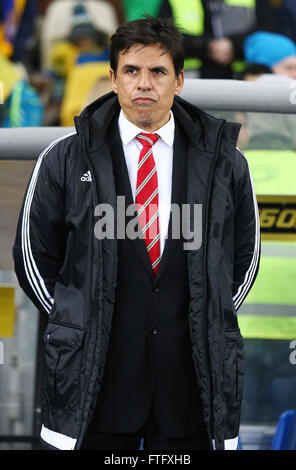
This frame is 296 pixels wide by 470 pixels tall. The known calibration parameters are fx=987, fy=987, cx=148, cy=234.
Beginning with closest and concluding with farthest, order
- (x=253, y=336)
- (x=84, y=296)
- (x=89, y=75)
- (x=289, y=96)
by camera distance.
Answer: (x=84, y=296)
(x=289, y=96)
(x=253, y=336)
(x=89, y=75)

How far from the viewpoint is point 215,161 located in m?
3.04

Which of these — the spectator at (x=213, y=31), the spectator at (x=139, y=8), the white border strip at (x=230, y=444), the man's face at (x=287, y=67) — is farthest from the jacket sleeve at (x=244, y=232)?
the spectator at (x=139, y=8)

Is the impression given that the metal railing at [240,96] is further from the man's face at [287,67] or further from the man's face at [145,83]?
the man's face at [287,67]

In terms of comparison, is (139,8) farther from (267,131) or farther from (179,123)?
(179,123)

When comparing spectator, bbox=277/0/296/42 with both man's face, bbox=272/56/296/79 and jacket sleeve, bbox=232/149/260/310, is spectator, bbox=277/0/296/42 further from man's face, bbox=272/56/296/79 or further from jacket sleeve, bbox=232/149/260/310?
jacket sleeve, bbox=232/149/260/310

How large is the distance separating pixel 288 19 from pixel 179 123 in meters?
4.78

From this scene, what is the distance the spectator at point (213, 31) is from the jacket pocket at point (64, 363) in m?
4.18

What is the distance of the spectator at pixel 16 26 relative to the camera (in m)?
8.01

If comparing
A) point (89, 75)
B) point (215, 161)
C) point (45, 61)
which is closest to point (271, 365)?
point (215, 161)

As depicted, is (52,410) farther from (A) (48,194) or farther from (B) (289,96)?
(B) (289,96)

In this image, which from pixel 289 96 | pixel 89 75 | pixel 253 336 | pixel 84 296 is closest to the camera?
pixel 84 296

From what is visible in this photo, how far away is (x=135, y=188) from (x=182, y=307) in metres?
0.39

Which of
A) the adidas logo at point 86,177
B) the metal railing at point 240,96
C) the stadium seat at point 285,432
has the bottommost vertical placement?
the stadium seat at point 285,432

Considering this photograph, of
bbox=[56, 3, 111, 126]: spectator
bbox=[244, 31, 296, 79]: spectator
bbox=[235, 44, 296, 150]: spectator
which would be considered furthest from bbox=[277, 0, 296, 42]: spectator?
bbox=[235, 44, 296, 150]: spectator
